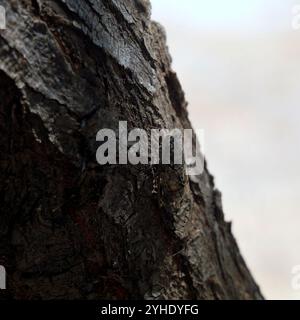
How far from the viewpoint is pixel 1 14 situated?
1.85 ft

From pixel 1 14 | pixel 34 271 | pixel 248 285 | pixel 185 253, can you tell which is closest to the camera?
pixel 1 14

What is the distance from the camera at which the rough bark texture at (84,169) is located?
598 millimetres

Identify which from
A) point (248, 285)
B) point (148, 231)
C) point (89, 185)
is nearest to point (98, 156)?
point (89, 185)

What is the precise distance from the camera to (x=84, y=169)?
64cm

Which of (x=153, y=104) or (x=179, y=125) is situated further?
(x=179, y=125)

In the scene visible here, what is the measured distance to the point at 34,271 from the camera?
0.70 meters

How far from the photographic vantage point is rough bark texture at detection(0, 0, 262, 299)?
60 centimetres

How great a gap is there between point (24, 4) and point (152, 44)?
A: 0.24 meters

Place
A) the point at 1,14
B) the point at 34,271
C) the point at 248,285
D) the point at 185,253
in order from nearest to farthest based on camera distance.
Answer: the point at 1,14
the point at 34,271
the point at 185,253
the point at 248,285
